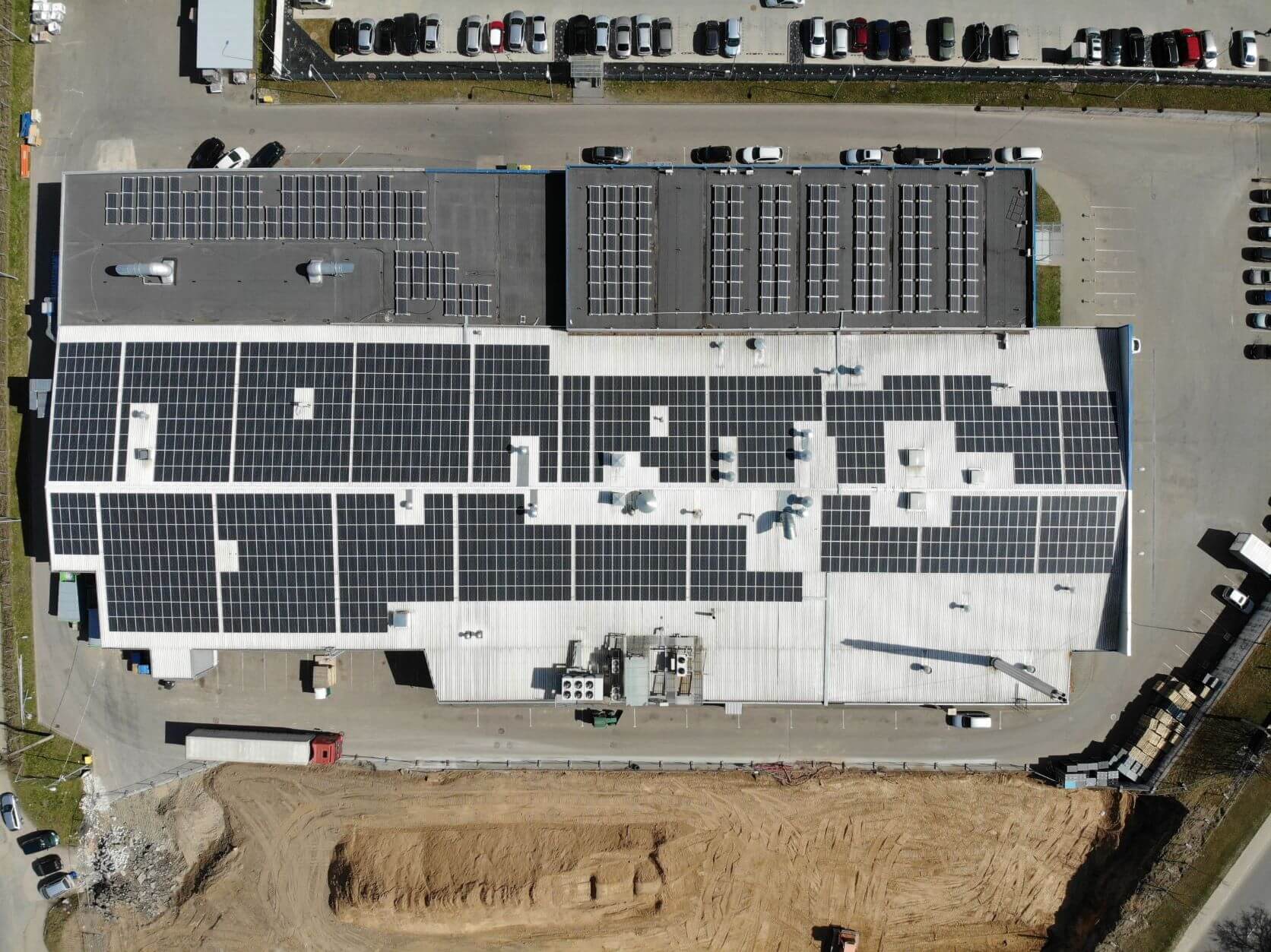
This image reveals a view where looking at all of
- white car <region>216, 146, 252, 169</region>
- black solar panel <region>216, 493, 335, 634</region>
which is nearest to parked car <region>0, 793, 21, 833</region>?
black solar panel <region>216, 493, 335, 634</region>

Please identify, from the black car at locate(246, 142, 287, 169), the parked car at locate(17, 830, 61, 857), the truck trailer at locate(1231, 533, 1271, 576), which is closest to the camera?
the truck trailer at locate(1231, 533, 1271, 576)

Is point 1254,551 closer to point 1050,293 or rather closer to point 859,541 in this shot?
point 1050,293

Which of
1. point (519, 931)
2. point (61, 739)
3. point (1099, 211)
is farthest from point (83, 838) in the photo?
point (1099, 211)

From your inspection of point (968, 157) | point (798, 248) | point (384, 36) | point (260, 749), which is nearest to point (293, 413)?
point (260, 749)

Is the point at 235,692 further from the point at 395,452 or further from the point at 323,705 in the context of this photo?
the point at 395,452

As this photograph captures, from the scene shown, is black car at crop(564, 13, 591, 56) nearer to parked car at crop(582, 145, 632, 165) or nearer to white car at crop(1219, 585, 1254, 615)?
parked car at crop(582, 145, 632, 165)

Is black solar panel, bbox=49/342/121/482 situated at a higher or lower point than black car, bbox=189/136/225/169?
lower
